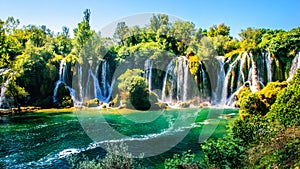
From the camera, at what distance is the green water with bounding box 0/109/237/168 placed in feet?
43.3

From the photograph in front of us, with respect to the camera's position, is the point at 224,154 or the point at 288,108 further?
the point at 288,108

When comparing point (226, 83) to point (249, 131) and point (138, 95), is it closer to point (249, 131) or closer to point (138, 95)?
point (138, 95)

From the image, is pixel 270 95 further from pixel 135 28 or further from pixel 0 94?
pixel 135 28

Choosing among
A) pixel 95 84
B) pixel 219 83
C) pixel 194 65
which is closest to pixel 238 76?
pixel 219 83

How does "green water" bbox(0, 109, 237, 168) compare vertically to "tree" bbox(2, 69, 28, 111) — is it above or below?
below

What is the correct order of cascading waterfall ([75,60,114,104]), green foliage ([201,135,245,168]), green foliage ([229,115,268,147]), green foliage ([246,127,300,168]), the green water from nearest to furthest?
green foliage ([246,127,300,168]) < green foliage ([201,135,245,168]) < green foliage ([229,115,268,147]) < the green water < cascading waterfall ([75,60,114,104])

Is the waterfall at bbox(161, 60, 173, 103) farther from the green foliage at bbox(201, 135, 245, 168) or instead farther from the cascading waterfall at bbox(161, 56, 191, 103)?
the green foliage at bbox(201, 135, 245, 168)

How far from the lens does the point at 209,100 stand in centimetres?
3306

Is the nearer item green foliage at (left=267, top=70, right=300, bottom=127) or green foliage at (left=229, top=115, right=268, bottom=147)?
green foliage at (left=229, top=115, right=268, bottom=147)

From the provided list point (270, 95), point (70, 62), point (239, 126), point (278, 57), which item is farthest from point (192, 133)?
point (70, 62)

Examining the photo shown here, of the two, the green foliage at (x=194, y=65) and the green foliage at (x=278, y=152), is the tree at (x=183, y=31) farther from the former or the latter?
the green foliage at (x=278, y=152)

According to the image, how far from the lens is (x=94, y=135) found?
1770 cm

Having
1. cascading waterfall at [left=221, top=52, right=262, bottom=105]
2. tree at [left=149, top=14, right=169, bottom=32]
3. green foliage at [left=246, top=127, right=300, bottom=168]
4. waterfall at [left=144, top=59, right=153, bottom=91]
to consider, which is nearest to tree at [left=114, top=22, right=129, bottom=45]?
tree at [left=149, top=14, right=169, bottom=32]

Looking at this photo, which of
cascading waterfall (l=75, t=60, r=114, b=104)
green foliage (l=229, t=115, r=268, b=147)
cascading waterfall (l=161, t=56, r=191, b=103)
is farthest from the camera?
cascading waterfall (l=75, t=60, r=114, b=104)
